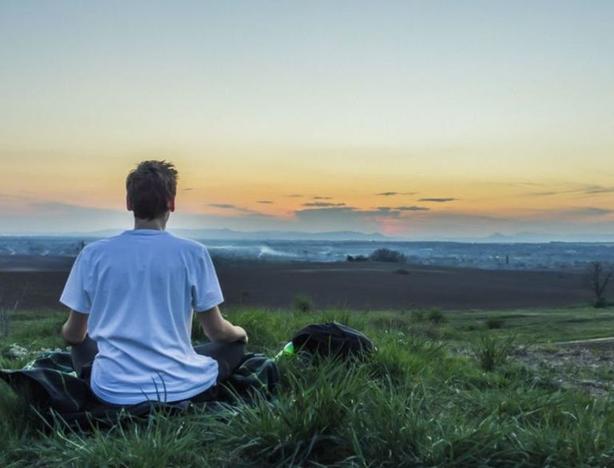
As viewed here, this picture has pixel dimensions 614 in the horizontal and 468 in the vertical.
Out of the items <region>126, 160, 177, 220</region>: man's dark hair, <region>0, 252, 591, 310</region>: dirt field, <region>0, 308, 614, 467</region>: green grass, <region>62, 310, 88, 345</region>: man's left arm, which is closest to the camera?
<region>0, 308, 614, 467</region>: green grass

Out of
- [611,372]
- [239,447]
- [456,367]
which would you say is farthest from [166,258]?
[611,372]

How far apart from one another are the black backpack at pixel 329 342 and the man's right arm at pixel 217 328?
1.03 metres

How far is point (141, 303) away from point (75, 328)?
0.55 metres

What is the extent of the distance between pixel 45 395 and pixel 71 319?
1.53 ft

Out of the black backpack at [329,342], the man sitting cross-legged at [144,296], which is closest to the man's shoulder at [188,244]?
the man sitting cross-legged at [144,296]

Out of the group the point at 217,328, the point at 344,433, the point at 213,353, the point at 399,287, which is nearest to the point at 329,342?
the point at 213,353

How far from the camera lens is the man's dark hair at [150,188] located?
3.93 metres

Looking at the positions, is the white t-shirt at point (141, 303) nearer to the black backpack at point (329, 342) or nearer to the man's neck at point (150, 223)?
the man's neck at point (150, 223)

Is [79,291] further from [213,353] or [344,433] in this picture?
[344,433]

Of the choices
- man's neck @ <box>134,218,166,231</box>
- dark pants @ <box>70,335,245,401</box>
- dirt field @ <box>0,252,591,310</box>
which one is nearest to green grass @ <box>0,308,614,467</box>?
dark pants @ <box>70,335,245,401</box>

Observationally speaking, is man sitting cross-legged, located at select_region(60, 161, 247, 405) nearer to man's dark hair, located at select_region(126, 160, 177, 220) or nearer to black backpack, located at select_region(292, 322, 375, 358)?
man's dark hair, located at select_region(126, 160, 177, 220)

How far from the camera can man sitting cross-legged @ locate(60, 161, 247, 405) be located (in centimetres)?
396

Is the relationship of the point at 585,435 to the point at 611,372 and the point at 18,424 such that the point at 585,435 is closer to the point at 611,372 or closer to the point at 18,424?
the point at 18,424

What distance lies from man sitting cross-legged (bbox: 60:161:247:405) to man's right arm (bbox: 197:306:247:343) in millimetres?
32
